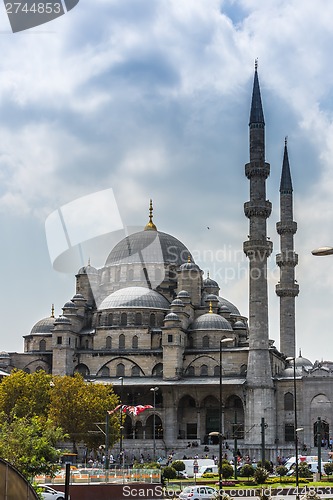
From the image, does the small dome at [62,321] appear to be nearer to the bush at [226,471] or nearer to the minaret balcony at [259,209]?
the minaret balcony at [259,209]

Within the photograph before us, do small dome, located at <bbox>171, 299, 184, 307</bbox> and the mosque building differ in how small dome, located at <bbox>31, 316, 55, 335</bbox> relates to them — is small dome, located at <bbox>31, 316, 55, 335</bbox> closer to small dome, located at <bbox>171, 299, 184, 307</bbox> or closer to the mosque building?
the mosque building

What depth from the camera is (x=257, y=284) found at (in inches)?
2447

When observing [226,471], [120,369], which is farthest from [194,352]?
[226,471]

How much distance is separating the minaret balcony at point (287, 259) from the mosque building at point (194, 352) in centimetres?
9

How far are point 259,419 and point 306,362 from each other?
24054 millimetres

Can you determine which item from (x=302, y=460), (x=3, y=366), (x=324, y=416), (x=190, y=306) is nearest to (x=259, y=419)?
(x=324, y=416)

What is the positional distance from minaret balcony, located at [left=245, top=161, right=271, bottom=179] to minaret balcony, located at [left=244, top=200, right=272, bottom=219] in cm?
222

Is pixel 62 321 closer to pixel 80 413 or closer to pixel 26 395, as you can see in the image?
pixel 26 395

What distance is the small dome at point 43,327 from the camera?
243 ft

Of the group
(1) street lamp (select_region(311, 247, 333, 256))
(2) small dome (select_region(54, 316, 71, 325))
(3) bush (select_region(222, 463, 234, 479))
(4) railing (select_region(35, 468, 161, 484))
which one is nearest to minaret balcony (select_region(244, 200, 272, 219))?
(2) small dome (select_region(54, 316, 71, 325))

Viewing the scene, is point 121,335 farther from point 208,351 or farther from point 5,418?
point 5,418

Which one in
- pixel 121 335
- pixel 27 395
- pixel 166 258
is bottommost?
pixel 27 395

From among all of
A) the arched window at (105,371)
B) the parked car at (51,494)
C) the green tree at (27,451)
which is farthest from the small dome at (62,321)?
the parked car at (51,494)

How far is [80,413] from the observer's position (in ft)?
178
